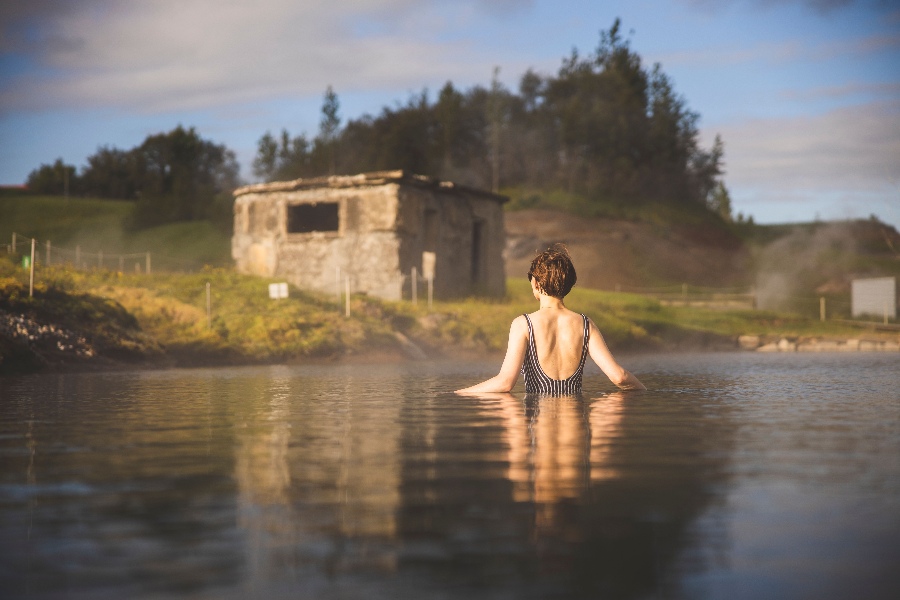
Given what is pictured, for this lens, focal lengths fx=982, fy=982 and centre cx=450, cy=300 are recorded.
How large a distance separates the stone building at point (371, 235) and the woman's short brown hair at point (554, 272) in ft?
69.3

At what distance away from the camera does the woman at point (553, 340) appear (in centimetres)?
809

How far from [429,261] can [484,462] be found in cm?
2580

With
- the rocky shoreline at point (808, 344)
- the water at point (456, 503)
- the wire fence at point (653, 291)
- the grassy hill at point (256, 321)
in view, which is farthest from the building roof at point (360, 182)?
the water at point (456, 503)

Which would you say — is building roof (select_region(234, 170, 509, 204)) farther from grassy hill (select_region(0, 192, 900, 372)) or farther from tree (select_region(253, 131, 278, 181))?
tree (select_region(253, 131, 278, 181))

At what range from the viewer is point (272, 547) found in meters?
3.14

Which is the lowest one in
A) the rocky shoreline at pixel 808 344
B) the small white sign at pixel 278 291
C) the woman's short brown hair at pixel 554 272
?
the rocky shoreline at pixel 808 344

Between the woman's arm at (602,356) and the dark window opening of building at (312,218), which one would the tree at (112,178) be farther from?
→ the woman's arm at (602,356)

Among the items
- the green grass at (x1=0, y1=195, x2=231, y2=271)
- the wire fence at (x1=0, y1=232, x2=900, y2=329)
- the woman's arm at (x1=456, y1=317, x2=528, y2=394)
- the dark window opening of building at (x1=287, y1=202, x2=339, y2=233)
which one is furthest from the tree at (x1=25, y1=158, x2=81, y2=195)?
the woman's arm at (x1=456, y1=317, x2=528, y2=394)

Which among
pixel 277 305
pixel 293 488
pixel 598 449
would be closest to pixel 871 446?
pixel 598 449

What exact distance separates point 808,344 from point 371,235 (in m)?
13.6

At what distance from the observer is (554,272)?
807 cm

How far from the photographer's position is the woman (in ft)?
26.6

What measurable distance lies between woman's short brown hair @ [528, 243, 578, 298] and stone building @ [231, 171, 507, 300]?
2111 cm

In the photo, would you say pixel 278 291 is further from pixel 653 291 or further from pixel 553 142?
pixel 553 142
